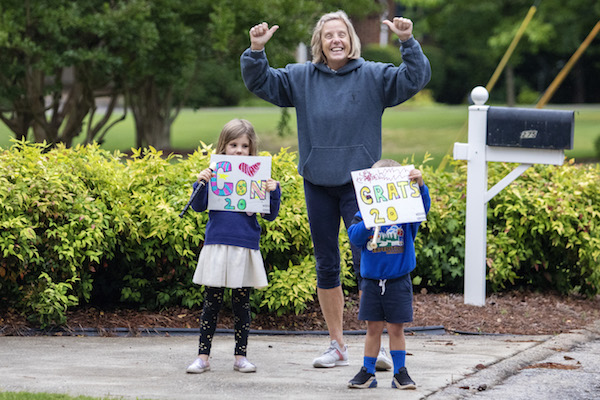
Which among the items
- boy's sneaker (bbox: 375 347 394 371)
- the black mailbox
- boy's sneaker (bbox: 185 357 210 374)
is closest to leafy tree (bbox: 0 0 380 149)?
the black mailbox

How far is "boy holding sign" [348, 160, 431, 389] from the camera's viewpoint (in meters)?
4.38

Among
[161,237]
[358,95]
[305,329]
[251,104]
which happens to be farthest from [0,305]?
[251,104]

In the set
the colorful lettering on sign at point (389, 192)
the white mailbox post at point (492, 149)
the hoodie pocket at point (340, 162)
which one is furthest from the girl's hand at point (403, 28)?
the white mailbox post at point (492, 149)

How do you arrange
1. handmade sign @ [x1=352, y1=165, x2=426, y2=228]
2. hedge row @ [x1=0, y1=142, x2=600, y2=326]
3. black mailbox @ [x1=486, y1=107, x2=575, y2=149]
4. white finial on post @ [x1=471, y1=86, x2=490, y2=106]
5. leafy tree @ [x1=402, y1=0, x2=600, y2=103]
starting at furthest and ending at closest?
leafy tree @ [x1=402, y1=0, x2=600, y2=103] → white finial on post @ [x1=471, y1=86, x2=490, y2=106] → black mailbox @ [x1=486, y1=107, x2=575, y2=149] → hedge row @ [x1=0, y1=142, x2=600, y2=326] → handmade sign @ [x1=352, y1=165, x2=426, y2=228]

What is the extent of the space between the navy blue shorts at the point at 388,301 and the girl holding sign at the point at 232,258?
0.63 meters

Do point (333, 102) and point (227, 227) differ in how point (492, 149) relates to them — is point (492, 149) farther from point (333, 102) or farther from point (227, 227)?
point (227, 227)

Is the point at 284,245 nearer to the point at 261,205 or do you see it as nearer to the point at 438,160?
the point at 261,205

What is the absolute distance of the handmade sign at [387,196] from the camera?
4.36 metres

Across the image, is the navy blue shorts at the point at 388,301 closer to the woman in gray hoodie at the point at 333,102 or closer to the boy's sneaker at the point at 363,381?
the boy's sneaker at the point at 363,381

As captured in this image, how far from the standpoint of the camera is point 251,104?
3100cm

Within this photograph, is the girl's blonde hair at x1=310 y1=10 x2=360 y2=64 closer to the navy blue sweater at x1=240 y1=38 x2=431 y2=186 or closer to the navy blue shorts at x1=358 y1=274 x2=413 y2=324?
the navy blue sweater at x1=240 y1=38 x2=431 y2=186

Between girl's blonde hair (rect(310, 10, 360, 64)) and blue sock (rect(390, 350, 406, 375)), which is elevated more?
girl's blonde hair (rect(310, 10, 360, 64))

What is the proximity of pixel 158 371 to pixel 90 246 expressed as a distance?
120 centimetres

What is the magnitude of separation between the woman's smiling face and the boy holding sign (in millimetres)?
707
